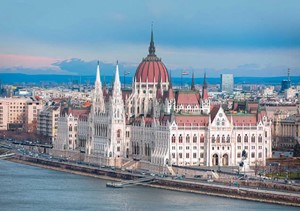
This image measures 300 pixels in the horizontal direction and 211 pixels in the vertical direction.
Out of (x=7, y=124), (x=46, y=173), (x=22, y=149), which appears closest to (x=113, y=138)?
(x=46, y=173)

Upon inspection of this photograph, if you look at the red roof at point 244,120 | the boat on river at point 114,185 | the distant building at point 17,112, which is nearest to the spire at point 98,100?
the red roof at point 244,120

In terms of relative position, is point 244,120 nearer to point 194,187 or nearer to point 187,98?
point 187,98

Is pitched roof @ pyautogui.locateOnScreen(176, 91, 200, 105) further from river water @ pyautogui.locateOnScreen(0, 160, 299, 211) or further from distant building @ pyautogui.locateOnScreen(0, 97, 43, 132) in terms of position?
distant building @ pyautogui.locateOnScreen(0, 97, 43, 132)

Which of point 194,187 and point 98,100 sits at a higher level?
point 98,100

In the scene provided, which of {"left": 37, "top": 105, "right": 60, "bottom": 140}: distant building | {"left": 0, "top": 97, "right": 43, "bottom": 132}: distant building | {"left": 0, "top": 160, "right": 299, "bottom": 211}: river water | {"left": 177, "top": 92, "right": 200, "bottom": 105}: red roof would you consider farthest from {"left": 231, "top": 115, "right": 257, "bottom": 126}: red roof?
{"left": 0, "top": 97, "right": 43, "bottom": 132}: distant building

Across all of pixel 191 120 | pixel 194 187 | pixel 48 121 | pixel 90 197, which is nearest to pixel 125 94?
pixel 191 120

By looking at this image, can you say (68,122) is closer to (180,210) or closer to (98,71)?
(98,71)
